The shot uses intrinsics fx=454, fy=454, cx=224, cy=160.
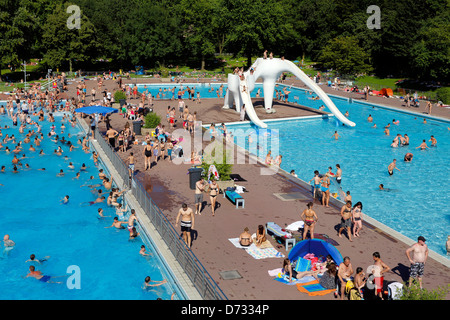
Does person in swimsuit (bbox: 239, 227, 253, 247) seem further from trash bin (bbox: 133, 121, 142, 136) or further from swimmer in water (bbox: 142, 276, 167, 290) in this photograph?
trash bin (bbox: 133, 121, 142, 136)

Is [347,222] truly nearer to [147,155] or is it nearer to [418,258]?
[418,258]

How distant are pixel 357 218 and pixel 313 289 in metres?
4.04

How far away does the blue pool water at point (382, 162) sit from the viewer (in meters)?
19.7

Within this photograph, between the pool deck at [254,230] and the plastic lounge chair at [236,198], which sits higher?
the plastic lounge chair at [236,198]

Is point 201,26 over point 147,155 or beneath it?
over

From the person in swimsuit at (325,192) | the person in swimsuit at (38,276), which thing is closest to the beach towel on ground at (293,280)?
the person in swimsuit at (325,192)

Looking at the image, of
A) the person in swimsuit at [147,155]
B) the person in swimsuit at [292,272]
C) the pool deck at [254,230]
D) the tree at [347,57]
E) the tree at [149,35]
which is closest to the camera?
the pool deck at [254,230]

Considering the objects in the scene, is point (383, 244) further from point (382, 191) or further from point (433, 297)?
point (382, 191)

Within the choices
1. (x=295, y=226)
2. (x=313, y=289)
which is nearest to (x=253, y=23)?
(x=295, y=226)

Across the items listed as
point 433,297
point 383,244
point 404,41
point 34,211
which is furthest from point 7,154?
point 404,41

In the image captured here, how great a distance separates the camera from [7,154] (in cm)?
2736

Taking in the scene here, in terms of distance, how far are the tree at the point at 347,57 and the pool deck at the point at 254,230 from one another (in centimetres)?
4152

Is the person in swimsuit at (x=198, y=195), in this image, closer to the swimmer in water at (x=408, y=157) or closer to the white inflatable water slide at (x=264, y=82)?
the swimmer in water at (x=408, y=157)

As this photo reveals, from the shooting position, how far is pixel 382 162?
27.8m
